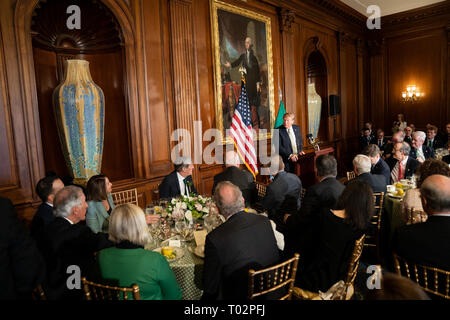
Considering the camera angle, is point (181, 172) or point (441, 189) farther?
point (181, 172)

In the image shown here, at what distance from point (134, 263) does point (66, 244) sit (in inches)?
31.3

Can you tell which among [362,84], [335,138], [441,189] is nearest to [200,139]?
[441,189]

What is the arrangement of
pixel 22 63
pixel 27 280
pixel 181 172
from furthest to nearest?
pixel 181 172
pixel 22 63
pixel 27 280

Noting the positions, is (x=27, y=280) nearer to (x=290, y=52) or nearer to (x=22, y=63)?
(x=22, y=63)

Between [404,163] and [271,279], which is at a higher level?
[404,163]

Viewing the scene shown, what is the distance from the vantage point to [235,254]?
214 centimetres

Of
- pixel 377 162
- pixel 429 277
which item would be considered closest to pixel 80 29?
pixel 377 162

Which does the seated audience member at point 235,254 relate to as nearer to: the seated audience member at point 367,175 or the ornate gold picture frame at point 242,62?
the seated audience member at point 367,175

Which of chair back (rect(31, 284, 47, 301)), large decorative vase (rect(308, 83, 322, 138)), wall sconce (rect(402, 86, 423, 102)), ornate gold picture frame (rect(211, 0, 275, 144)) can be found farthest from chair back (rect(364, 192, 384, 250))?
wall sconce (rect(402, 86, 423, 102))

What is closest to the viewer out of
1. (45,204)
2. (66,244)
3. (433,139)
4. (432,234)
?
(432,234)

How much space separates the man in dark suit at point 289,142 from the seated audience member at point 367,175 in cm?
265

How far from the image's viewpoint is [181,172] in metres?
4.46

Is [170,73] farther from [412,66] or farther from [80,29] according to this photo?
[412,66]

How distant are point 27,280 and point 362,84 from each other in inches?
476
